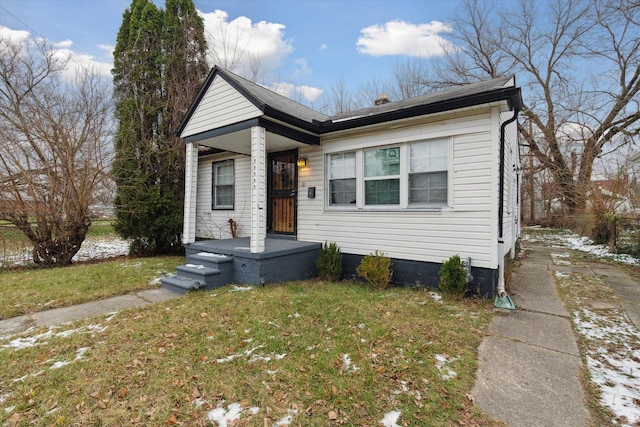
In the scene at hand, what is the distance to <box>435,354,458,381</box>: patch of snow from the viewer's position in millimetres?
2471

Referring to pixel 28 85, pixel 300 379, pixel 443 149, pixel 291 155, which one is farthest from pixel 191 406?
pixel 28 85

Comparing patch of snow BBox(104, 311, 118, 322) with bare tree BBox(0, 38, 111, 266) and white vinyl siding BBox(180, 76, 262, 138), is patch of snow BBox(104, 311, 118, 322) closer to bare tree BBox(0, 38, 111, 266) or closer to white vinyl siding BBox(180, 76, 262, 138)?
white vinyl siding BBox(180, 76, 262, 138)

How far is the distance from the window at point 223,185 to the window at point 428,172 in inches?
194

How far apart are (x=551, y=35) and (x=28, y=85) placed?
2370 cm

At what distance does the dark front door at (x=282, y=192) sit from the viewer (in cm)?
686

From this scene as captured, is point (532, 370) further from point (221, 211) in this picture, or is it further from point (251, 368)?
point (221, 211)

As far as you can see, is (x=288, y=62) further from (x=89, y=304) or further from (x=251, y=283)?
(x=89, y=304)

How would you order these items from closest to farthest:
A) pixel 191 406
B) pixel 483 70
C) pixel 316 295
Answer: pixel 191 406, pixel 316 295, pixel 483 70

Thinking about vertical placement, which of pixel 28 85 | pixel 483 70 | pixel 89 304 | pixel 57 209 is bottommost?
pixel 89 304

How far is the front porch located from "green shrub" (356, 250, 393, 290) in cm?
125

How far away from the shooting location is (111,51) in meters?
9.27

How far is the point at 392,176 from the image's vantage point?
5473mm

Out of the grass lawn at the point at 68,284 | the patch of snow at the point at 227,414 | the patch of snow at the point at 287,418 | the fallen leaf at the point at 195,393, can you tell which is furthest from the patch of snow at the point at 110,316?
the patch of snow at the point at 287,418

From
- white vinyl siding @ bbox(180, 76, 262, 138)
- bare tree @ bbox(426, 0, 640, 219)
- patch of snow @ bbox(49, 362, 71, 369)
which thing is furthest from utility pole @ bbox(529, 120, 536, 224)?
patch of snow @ bbox(49, 362, 71, 369)
